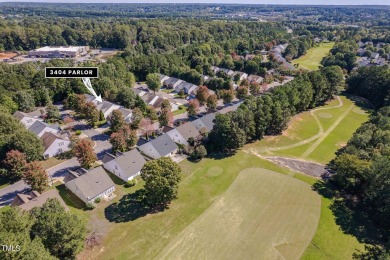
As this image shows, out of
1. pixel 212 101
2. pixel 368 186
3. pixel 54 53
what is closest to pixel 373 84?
pixel 212 101

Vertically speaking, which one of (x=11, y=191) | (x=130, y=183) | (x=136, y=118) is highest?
(x=136, y=118)

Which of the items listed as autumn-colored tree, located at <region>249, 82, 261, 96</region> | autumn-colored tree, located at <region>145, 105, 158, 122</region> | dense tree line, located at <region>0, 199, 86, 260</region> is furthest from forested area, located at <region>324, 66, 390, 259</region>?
autumn-colored tree, located at <region>145, 105, 158, 122</region>

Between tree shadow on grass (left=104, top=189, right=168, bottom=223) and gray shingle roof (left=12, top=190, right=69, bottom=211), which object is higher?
gray shingle roof (left=12, top=190, right=69, bottom=211)

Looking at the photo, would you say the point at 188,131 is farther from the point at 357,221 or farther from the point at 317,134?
the point at 357,221

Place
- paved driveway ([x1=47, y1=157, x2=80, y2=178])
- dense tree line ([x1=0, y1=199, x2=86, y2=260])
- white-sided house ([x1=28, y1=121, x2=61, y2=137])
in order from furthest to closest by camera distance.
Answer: white-sided house ([x1=28, y1=121, x2=61, y2=137])
paved driveway ([x1=47, y1=157, x2=80, y2=178])
dense tree line ([x1=0, y1=199, x2=86, y2=260])

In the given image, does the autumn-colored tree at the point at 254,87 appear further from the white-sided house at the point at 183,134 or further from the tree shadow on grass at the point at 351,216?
the tree shadow on grass at the point at 351,216

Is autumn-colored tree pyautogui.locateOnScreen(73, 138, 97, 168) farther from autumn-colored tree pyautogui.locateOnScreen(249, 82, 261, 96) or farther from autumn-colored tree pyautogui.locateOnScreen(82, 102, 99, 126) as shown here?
autumn-colored tree pyautogui.locateOnScreen(249, 82, 261, 96)
